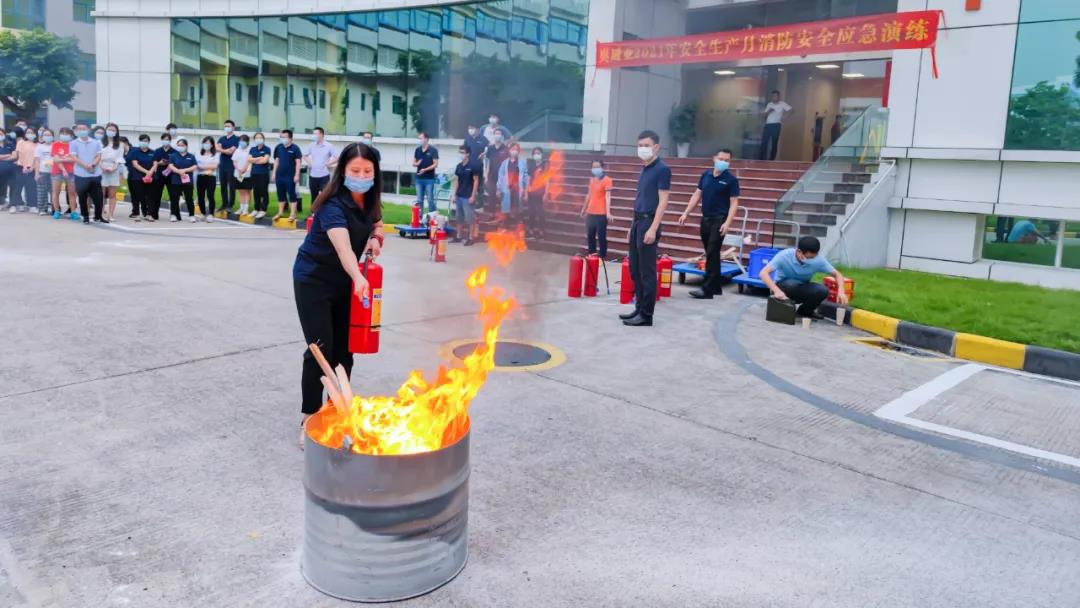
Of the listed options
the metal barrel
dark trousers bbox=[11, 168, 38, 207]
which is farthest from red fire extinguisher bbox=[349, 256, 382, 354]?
dark trousers bbox=[11, 168, 38, 207]

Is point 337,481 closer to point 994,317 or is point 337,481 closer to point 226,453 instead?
point 226,453

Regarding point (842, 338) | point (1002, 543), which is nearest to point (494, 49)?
point (842, 338)

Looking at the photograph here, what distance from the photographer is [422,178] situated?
1666 centimetres

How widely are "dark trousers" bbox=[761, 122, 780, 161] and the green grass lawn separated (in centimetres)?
644

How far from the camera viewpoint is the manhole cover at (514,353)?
6.46 meters

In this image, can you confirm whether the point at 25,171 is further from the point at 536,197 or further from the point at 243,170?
the point at 536,197

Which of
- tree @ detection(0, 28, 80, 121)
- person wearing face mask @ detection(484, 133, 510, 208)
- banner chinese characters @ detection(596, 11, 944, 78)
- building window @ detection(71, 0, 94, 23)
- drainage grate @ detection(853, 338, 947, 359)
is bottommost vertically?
drainage grate @ detection(853, 338, 947, 359)

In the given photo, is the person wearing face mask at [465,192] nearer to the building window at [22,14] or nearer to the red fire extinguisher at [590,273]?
the red fire extinguisher at [590,273]

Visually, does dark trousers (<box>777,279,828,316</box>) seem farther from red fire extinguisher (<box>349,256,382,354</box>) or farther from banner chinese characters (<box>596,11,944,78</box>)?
banner chinese characters (<box>596,11,944,78</box>)

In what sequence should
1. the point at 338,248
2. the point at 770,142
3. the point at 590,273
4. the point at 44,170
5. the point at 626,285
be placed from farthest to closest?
the point at 770,142, the point at 44,170, the point at 590,273, the point at 626,285, the point at 338,248

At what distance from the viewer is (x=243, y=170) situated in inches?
687

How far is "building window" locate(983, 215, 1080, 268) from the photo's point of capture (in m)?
12.1

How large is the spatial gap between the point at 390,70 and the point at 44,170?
10.8m

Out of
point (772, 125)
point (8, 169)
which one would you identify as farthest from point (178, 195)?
point (772, 125)
